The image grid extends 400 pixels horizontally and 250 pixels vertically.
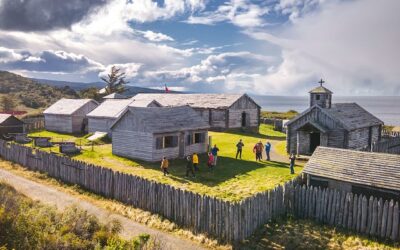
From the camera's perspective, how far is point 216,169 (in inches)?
1063

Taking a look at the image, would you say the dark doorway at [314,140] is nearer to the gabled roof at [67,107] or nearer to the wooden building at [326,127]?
the wooden building at [326,127]

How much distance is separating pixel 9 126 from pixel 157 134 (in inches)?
877

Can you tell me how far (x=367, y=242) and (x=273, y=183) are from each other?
8.14 meters

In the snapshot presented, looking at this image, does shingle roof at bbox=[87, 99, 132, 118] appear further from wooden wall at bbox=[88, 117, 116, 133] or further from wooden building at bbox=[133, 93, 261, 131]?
wooden building at bbox=[133, 93, 261, 131]

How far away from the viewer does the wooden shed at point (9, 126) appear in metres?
40.3

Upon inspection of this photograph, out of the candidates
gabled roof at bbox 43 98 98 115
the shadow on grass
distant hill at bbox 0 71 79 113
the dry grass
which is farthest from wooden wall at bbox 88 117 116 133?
distant hill at bbox 0 71 79 113

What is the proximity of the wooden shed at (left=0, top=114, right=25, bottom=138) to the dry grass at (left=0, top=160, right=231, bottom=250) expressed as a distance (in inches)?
703

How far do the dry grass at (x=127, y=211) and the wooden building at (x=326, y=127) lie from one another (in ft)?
60.2

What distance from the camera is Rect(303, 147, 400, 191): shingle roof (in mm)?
16938

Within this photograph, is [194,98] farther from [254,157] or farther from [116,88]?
[116,88]

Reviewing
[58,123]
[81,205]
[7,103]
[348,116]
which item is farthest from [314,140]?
[7,103]

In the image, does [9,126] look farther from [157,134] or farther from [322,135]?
[322,135]

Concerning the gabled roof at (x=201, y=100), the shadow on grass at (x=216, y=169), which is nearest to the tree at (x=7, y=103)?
the gabled roof at (x=201, y=100)

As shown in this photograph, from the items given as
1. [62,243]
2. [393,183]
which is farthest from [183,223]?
[393,183]
